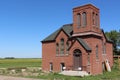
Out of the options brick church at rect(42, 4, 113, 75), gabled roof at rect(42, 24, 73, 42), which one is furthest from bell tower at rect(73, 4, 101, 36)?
gabled roof at rect(42, 24, 73, 42)

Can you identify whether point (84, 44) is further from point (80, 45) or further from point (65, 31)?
point (65, 31)

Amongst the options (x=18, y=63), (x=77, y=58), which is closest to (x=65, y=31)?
(x=77, y=58)

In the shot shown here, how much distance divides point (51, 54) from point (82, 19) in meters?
9.30

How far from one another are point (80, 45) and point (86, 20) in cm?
417

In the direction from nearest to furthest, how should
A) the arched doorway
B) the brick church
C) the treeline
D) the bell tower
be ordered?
the brick church < the arched doorway < the bell tower < the treeline

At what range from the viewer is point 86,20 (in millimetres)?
32125

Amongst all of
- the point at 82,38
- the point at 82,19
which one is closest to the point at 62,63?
the point at 82,38

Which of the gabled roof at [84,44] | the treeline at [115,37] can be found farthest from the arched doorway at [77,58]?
the treeline at [115,37]

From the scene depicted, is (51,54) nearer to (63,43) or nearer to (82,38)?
(63,43)

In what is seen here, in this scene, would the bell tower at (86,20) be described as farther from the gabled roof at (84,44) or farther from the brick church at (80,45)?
the gabled roof at (84,44)

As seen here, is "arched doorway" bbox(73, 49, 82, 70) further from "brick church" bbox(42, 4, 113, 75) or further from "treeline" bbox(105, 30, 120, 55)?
"treeline" bbox(105, 30, 120, 55)

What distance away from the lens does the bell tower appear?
31.7m

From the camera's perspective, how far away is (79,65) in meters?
31.4

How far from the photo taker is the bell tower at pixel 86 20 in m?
31.7
